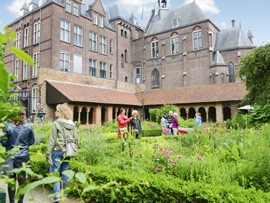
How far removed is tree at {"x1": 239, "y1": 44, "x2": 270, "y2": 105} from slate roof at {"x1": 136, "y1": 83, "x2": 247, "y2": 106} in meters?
4.97

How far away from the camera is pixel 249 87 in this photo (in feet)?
57.7

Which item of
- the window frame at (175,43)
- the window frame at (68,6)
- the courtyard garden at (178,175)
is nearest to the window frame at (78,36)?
the window frame at (68,6)

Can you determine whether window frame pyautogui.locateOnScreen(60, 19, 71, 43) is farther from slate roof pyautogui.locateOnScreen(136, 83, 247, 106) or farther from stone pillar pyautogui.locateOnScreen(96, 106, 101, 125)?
slate roof pyautogui.locateOnScreen(136, 83, 247, 106)

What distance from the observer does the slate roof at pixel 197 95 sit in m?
23.1

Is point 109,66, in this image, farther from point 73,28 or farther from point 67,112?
point 67,112

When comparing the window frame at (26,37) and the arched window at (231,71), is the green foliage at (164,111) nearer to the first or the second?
the arched window at (231,71)

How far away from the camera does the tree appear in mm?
16547

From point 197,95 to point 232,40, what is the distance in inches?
484

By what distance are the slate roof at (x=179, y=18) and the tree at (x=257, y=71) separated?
641 inches

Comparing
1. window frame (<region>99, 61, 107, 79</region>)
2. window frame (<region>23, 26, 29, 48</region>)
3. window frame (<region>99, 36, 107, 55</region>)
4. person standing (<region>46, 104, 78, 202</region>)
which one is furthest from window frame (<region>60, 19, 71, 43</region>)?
person standing (<region>46, 104, 78, 202</region>)

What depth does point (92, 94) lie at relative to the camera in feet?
74.8

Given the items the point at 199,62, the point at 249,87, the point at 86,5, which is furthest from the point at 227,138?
the point at 86,5

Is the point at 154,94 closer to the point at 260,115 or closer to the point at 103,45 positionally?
the point at 103,45

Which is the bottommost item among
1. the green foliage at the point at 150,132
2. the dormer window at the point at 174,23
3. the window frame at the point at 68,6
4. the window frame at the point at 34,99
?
the green foliage at the point at 150,132
